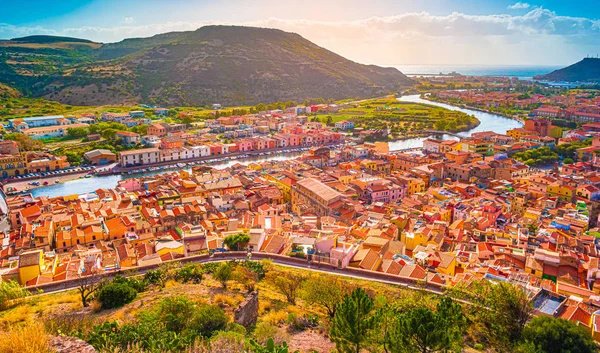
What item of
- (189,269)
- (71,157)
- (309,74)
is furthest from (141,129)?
(309,74)

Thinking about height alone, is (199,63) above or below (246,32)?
below

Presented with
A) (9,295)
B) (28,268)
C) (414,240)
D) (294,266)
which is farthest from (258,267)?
(414,240)

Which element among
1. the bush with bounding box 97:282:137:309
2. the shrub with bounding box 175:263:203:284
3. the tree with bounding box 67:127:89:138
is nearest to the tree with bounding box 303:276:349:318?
the shrub with bounding box 175:263:203:284

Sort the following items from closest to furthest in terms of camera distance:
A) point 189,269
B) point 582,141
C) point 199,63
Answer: point 189,269 → point 582,141 → point 199,63

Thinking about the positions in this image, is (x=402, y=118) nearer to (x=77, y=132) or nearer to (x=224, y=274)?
(x=77, y=132)

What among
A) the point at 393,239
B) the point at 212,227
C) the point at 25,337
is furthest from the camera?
the point at 212,227

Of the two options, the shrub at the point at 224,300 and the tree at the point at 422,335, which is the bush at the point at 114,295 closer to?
the shrub at the point at 224,300

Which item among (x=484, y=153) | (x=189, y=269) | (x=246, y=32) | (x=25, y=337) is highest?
(x=246, y=32)

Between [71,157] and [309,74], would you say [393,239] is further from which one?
[309,74]

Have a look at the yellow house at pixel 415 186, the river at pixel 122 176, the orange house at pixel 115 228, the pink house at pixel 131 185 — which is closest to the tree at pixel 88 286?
the orange house at pixel 115 228
